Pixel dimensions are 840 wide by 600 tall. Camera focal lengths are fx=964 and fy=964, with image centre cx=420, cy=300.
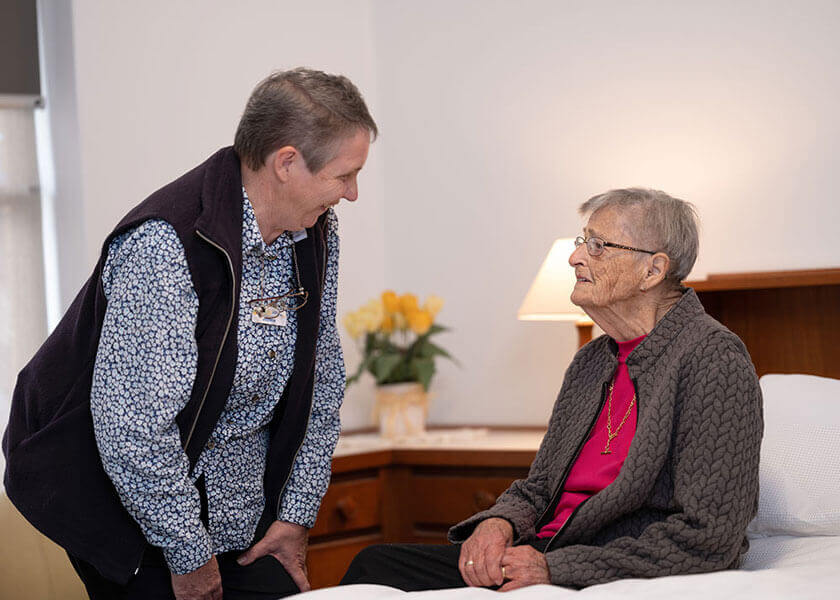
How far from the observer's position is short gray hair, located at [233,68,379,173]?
1.63 meters

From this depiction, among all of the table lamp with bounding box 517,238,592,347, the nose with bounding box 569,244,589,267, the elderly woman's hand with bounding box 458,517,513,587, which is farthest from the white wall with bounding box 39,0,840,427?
the elderly woman's hand with bounding box 458,517,513,587

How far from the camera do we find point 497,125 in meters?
3.34

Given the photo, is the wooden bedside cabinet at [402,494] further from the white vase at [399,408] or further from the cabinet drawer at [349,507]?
the white vase at [399,408]

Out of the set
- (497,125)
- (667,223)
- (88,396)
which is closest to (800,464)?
(667,223)

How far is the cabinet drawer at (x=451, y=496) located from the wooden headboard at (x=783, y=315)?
779 mm

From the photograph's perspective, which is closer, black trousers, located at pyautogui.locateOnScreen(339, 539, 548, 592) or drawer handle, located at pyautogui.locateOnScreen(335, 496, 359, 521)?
black trousers, located at pyautogui.locateOnScreen(339, 539, 548, 592)

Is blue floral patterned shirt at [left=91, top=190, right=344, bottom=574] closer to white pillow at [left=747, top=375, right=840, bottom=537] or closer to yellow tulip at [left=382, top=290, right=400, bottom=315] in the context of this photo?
white pillow at [left=747, top=375, right=840, bottom=537]

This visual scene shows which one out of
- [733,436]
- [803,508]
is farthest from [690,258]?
[803,508]

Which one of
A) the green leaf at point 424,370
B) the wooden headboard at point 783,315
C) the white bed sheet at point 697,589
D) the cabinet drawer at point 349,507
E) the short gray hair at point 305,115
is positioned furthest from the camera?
the green leaf at point 424,370

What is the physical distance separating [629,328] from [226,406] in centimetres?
80

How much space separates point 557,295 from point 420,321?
1.81 ft

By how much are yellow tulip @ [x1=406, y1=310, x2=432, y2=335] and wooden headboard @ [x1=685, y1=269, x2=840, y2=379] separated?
0.86 metres

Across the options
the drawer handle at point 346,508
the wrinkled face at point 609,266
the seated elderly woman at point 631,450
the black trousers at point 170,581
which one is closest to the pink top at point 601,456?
the seated elderly woman at point 631,450

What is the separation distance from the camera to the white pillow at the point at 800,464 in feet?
6.17
